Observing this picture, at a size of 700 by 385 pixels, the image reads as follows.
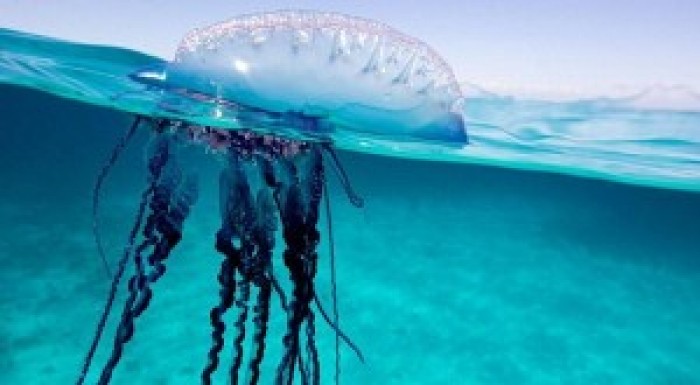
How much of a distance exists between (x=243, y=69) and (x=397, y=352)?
715 cm

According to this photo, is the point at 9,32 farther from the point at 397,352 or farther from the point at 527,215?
the point at 527,215

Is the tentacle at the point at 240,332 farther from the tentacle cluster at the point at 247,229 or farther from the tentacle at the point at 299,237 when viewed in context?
the tentacle at the point at 299,237

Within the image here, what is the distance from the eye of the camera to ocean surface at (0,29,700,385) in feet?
27.8

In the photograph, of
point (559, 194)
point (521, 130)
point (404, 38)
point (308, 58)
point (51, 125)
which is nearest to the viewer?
point (308, 58)

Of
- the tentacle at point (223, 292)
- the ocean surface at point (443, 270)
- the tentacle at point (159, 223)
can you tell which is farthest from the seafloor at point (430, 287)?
the tentacle at point (223, 292)

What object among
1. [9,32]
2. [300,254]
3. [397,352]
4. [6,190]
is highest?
[9,32]

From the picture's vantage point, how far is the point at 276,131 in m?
3.03

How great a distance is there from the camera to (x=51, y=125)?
21.9 m

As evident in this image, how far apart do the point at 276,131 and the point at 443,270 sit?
9.56 metres

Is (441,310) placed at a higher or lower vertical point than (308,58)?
lower

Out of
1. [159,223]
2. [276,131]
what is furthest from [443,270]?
[159,223]

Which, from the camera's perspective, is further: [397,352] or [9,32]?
[397,352]

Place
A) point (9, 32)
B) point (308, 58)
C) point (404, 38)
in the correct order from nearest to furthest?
1. point (308, 58)
2. point (404, 38)
3. point (9, 32)

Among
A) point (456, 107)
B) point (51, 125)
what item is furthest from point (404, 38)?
point (51, 125)
